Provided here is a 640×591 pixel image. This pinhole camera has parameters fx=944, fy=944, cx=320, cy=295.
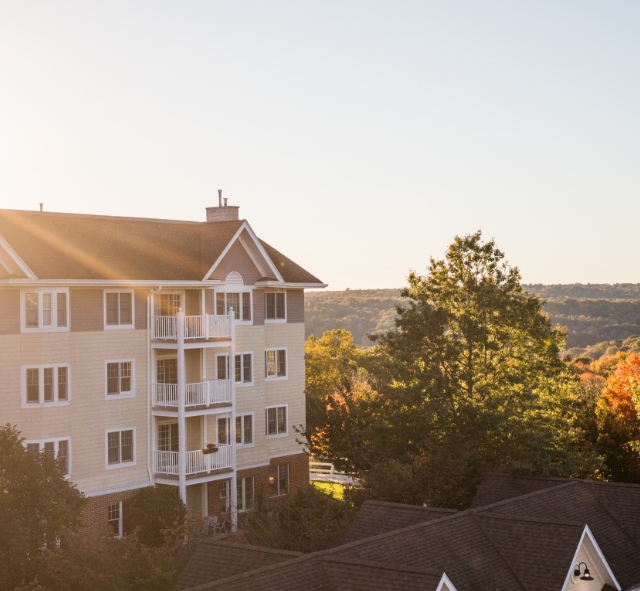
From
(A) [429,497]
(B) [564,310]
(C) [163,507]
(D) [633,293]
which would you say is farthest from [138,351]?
(D) [633,293]

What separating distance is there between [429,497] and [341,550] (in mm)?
12849

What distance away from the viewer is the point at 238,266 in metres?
43.6

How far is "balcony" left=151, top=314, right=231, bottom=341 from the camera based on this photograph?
4053 centimetres

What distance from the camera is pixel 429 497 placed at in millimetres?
33094

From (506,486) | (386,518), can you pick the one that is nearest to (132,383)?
(506,486)

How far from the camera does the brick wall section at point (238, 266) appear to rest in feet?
140

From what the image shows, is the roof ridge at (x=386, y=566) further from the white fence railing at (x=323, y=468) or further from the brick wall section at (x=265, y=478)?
the white fence railing at (x=323, y=468)

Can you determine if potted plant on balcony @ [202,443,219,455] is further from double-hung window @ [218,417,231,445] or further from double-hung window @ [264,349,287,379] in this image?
double-hung window @ [264,349,287,379]

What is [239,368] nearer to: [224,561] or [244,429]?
Result: [244,429]

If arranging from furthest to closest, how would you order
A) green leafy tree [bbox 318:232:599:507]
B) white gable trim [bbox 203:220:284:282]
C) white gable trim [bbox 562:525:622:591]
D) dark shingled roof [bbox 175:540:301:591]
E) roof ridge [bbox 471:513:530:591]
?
white gable trim [bbox 203:220:284:282] → green leafy tree [bbox 318:232:599:507] → white gable trim [bbox 562:525:622:591] → roof ridge [bbox 471:513:530:591] → dark shingled roof [bbox 175:540:301:591]

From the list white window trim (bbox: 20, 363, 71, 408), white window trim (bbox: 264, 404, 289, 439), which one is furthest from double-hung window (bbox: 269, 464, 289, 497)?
white window trim (bbox: 20, 363, 71, 408)

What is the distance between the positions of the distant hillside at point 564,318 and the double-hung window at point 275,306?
79.1 m

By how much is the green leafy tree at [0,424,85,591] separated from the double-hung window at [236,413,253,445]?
15.3 meters

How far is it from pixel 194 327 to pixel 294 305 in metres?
7.72
